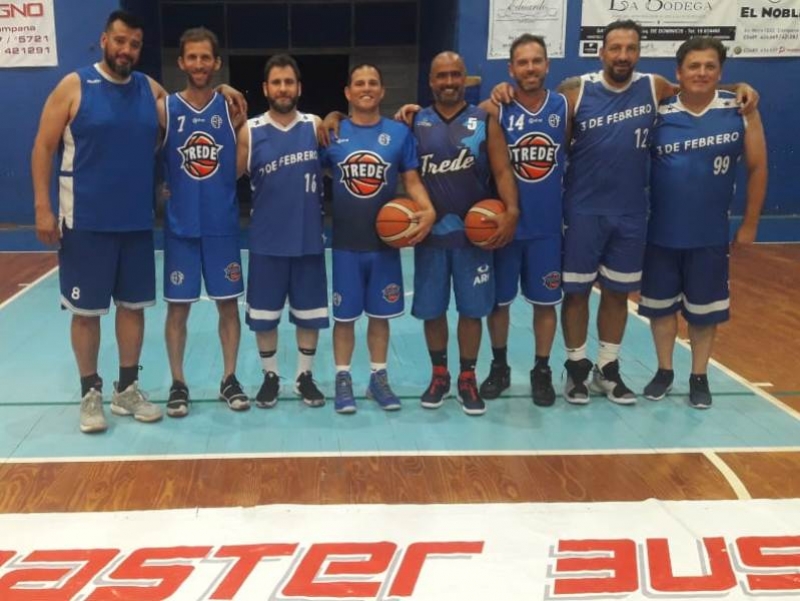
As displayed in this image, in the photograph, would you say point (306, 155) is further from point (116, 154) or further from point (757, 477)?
point (757, 477)

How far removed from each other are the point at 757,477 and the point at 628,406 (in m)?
0.81

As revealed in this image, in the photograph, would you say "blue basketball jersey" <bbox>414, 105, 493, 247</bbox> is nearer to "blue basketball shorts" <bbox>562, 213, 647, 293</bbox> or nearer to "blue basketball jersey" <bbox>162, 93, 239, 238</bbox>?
"blue basketball shorts" <bbox>562, 213, 647, 293</bbox>

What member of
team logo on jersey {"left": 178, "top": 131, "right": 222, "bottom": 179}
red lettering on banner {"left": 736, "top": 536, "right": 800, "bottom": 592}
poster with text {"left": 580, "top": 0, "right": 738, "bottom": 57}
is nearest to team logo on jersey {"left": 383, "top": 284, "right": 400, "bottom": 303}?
team logo on jersey {"left": 178, "top": 131, "right": 222, "bottom": 179}

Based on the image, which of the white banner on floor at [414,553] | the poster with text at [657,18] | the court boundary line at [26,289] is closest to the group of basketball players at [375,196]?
the white banner on floor at [414,553]

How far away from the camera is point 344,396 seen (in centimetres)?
359

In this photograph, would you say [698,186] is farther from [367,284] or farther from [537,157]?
[367,284]

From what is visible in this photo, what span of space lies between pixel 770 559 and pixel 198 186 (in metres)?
2.54

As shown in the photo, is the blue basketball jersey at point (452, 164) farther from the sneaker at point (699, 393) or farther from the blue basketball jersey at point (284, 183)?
the sneaker at point (699, 393)

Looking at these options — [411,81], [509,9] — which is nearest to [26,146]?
[411,81]

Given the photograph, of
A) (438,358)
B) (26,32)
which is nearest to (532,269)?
(438,358)

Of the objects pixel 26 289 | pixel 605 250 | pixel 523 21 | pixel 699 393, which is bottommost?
pixel 26 289

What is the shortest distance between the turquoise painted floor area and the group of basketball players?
13 centimetres

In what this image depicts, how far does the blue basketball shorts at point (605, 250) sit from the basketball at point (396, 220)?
2.49 ft

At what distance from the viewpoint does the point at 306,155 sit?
3381mm
